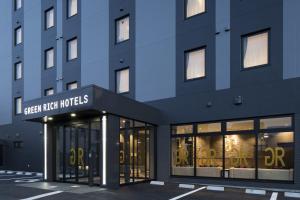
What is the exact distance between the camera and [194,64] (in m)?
16.7

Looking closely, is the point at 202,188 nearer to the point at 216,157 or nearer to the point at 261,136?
the point at 216,157

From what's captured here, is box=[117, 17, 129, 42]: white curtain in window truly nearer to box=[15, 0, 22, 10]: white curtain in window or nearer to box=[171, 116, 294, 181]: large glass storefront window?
box=[171, 116, 294, 181]: large glass storefront window

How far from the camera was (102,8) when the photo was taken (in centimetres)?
2077

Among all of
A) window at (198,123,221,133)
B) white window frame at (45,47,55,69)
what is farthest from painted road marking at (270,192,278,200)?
white window frame at (45,47,55,69)

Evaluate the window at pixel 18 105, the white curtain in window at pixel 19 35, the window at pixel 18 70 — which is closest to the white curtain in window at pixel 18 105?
the window at pixel 18 105

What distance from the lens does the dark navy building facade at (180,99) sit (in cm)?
1395

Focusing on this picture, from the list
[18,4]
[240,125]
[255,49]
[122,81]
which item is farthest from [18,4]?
[240,125]

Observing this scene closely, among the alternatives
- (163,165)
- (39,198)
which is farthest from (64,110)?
(163,165)

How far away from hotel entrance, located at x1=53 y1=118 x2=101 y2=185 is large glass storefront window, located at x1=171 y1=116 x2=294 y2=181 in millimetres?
3866

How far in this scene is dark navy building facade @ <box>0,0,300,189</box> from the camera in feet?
45.8

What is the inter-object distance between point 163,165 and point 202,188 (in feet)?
9.83

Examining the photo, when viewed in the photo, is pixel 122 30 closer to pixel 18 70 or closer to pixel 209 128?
pixel 209 128

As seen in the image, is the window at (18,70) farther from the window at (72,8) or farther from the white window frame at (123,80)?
the white window frame at (123,80)

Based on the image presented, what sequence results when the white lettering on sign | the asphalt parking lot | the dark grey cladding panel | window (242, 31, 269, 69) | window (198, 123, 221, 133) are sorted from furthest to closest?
window (198, 123, 221, 133) < window (242, 31, 269, 69) < the white lettering on sign < the dark grey cladding panel < the asphalt parking lot
